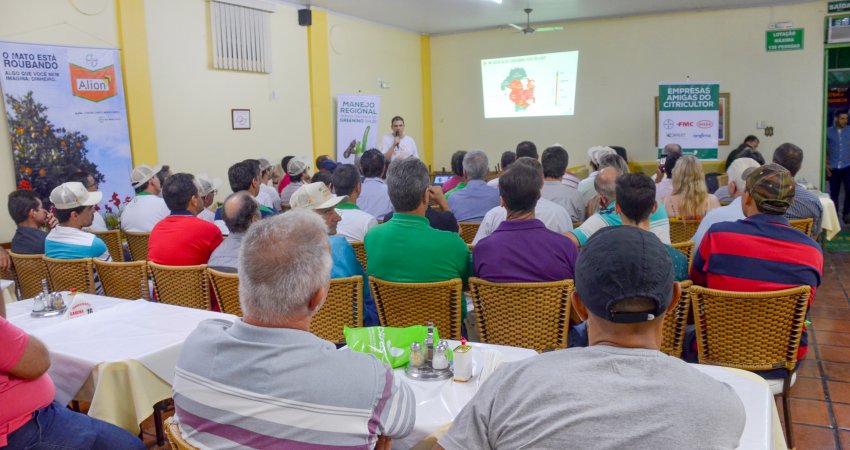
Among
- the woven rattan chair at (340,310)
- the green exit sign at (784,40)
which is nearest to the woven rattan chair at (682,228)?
the woven rattan chair at (340,310)

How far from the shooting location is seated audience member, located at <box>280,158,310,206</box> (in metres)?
6.51

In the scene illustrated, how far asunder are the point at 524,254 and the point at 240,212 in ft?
4.58

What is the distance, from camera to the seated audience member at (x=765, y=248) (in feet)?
8.60

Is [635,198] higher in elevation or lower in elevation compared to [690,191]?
higher

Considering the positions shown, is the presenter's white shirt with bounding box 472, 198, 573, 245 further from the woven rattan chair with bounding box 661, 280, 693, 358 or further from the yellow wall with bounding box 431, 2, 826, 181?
the yellow wall with bounding box 431, 2, 826, 181

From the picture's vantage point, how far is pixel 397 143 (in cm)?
985

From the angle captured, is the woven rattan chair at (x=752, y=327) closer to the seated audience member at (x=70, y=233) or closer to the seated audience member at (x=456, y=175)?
the seated audience member at (x=70, y=233)

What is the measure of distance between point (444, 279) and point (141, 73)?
201 inches

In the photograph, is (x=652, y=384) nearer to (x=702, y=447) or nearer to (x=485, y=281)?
(x=702, y=447)

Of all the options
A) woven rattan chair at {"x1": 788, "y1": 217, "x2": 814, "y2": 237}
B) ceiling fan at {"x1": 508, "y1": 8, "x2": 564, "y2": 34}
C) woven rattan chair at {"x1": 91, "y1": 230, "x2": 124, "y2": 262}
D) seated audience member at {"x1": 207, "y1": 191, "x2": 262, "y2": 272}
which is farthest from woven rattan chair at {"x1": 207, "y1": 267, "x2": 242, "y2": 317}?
ceiling fan at {"x1": 508, "y1": 8, "x2": 564, "y2": 34}

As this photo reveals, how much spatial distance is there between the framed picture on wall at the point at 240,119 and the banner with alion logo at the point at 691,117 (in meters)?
5.33

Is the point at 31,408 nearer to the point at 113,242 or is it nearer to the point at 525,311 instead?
the point at 525,311

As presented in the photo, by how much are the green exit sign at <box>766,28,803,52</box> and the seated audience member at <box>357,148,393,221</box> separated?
6897 millimetres

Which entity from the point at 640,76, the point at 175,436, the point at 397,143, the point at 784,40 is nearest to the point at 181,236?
the point at 175,436
